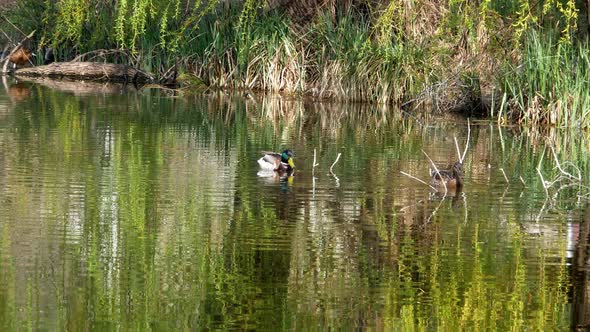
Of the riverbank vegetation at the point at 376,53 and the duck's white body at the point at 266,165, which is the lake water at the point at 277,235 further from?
the riverbank vegetation at the point at 376,53

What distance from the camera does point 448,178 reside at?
13938mm

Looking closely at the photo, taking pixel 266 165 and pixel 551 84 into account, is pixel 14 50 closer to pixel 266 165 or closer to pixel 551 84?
pixel 551 84

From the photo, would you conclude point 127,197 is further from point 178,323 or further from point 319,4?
point 319,4

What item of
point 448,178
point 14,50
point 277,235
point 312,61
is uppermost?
point 14,50

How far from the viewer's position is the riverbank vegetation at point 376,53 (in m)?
21.1

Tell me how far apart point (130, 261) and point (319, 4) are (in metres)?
18.7

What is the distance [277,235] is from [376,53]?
14817 millimetres

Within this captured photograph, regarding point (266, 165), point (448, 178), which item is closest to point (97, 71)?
point (266, 165)

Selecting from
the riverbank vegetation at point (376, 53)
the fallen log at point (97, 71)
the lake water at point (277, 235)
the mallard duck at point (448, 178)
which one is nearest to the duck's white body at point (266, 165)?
the lake water at point (277, 235)

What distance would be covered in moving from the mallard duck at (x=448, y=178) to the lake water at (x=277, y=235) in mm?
159

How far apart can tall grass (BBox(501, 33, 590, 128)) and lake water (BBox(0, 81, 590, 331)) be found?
98 centimetres

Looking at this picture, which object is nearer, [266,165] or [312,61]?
[266,165]

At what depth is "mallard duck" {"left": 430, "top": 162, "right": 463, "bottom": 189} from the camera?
1389cm

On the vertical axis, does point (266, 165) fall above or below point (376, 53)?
below
